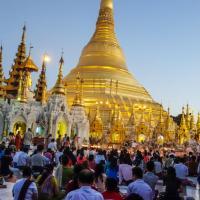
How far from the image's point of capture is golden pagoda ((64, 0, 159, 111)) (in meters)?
44.8

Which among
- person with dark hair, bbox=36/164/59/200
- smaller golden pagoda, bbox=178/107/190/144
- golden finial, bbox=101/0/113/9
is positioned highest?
golden finial, bbox=101/0/113/9

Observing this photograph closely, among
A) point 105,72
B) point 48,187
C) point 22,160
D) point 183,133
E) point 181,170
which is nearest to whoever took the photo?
point 48,187

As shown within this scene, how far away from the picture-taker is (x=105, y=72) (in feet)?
157

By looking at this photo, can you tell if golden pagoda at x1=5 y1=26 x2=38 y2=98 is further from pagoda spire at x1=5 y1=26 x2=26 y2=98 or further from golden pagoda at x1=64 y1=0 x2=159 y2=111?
golden pagoda at x1=64 y1=0 x2=159 y2=111

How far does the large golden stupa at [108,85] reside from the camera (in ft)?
137

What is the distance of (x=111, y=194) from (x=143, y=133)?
33978mm

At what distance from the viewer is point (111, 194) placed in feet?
17.3

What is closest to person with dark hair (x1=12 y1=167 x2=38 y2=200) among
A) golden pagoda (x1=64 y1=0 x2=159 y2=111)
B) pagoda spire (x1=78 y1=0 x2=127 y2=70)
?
golden pagoda (x1=64 y1=0 x2=159 y2=111)

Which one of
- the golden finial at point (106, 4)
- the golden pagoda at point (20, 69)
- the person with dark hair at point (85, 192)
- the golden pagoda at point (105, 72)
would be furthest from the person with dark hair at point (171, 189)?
the golden finial at point (106, 4)

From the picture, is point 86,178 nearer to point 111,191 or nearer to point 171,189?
point 111,191

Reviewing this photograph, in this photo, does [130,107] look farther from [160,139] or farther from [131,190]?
[131,190]

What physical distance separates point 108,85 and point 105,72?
2393mm

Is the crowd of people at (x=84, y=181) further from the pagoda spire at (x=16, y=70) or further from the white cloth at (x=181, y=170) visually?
the pagoda spire at (x=16, y=70)

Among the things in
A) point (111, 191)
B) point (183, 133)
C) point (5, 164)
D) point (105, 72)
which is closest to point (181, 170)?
point (5, 164)
